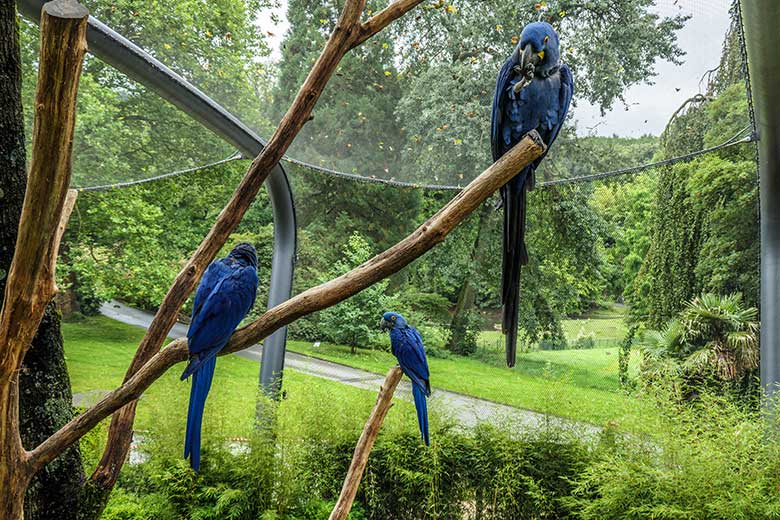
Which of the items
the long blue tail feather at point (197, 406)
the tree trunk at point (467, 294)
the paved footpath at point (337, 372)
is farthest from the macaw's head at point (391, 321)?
the tree trunk at point (467, 294)

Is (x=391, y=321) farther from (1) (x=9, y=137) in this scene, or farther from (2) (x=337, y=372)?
(2) (x=337, y=372)

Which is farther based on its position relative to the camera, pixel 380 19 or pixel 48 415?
pixel 48 415

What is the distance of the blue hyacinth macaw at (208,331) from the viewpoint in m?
0.94

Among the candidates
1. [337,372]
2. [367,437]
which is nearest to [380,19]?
[367,437]

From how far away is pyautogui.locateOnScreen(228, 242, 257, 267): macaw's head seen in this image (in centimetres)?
111

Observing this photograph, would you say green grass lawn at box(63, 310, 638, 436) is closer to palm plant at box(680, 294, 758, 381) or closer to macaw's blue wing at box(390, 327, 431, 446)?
palm plant at box(680, 294, 758, 381)

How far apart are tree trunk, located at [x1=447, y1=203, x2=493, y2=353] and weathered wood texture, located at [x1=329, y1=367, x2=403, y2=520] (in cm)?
340

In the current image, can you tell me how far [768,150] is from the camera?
6.40ft

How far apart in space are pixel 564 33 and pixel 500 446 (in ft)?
6.28

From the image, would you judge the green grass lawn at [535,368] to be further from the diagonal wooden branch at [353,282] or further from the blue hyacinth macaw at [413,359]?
the diagonal wooden branch at [353,282]

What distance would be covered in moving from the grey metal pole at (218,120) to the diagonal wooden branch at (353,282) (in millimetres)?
1053

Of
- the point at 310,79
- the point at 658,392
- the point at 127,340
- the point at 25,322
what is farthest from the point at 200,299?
the point at 127,340

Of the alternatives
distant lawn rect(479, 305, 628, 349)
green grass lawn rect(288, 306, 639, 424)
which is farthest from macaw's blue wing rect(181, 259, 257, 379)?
distant lawn rect(479, 305, 628, 349)

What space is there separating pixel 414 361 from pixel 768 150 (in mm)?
1497
